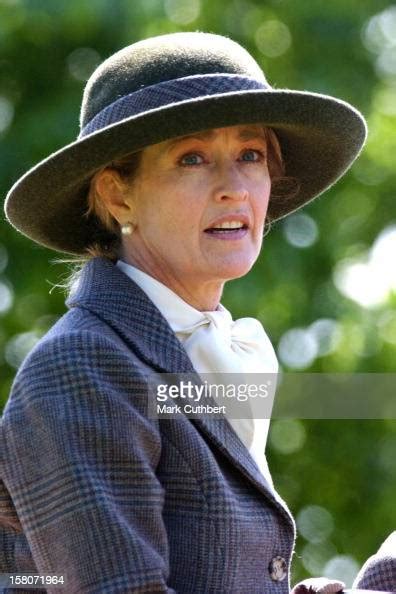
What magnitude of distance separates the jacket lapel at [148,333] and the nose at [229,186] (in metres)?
0.29

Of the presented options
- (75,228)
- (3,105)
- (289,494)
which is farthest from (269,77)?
(75,228)

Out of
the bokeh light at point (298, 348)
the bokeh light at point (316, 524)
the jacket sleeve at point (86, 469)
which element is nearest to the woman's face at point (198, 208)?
the jacket sleeve at point (86, 469)

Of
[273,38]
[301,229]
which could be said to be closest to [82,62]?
[273,38]

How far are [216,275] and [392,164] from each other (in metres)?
6.29

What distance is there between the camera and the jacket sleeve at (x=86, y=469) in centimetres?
322

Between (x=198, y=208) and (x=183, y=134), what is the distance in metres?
0.21

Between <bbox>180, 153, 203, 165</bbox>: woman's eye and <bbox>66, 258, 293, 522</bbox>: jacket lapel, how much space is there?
0.30 m

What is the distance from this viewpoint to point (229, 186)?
12.3 feet

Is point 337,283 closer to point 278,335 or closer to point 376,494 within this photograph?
point 278,335

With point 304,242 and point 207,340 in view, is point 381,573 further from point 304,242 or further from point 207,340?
point 304,242

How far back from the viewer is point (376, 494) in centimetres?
940

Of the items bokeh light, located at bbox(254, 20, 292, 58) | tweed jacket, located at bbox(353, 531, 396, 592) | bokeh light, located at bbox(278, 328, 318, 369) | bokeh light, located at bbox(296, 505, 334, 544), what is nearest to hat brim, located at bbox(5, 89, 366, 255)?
tweed jacket, located at bbox(353, 531, 396, 592)

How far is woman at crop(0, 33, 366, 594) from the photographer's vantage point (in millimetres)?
3275

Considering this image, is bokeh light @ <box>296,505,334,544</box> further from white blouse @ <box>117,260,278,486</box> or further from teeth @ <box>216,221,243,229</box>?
teeth @ <box>216,221,243,229</box>
